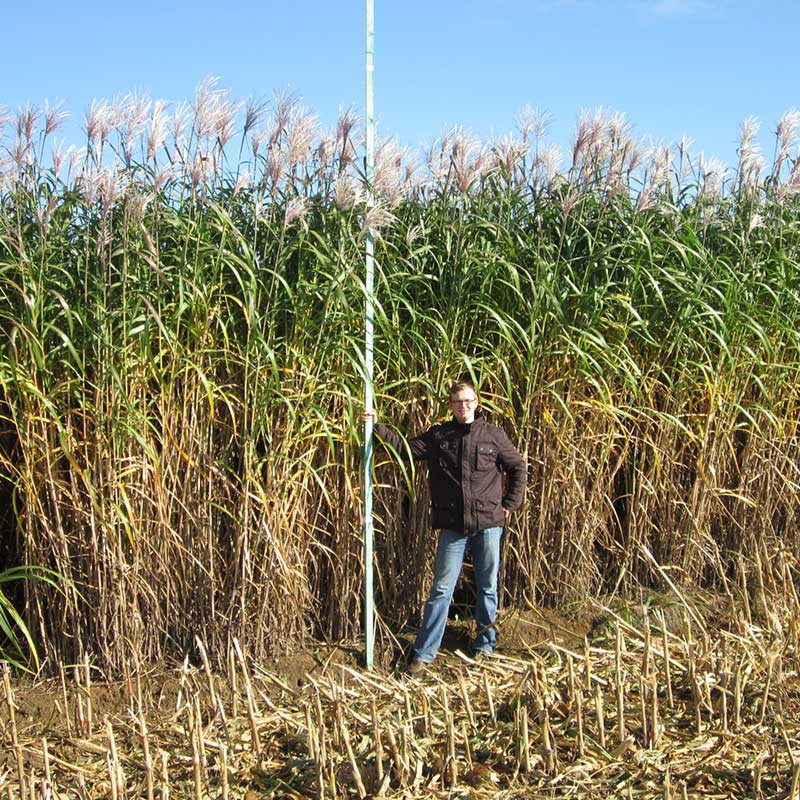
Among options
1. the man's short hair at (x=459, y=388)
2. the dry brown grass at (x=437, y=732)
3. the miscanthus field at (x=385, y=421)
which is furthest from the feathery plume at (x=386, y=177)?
the dry brown grass at (x=437, y=732)

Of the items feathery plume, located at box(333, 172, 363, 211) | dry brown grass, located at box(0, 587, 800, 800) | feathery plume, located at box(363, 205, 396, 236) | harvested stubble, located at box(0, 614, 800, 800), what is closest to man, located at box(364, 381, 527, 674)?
dry brown grass, located at box(0, 587, 800, 800)

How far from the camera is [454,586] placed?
4215mm

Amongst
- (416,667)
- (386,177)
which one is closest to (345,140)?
(386,177)

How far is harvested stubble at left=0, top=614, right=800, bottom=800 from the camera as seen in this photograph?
2.96 metres

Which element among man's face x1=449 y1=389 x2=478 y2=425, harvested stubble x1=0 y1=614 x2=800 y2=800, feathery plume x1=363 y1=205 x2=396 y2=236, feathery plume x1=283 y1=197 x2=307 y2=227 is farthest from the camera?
man's face x1=449 y1=389 x2=478 y2=425

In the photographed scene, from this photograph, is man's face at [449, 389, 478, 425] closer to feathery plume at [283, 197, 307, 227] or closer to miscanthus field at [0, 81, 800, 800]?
miscanthus field at [0, 81, 800, 800]

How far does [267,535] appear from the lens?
390 cm

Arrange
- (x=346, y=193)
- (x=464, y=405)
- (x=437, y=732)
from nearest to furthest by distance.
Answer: (x=437, y=732) → (x=346, y=193) → (x=464, y=405)

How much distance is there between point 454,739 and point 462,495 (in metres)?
1.25

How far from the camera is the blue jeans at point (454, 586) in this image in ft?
13.7

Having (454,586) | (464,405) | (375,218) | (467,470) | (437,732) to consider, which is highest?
(375,218)

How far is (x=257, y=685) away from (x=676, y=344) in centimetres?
261

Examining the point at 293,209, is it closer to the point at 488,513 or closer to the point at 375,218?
the point at 375,218

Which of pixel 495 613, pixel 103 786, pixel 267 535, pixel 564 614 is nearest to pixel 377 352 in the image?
pixel 267 535
